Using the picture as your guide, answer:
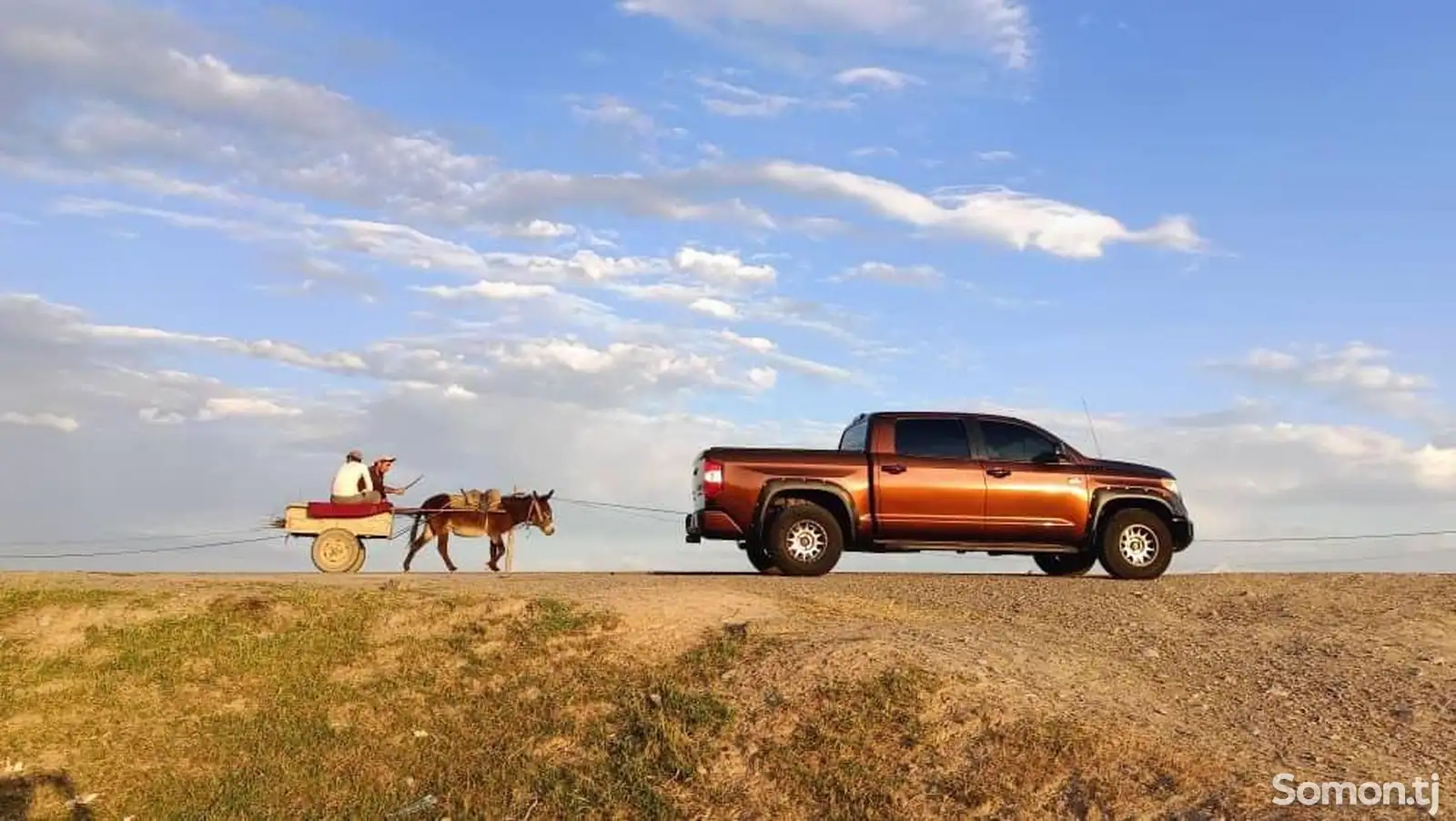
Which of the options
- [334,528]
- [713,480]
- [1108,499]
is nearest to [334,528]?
[334,528]

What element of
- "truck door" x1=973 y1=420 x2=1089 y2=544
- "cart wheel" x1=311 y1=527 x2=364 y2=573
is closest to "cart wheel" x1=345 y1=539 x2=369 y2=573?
"cart wheel" x1=311 y1=527 x2=364 y2=573

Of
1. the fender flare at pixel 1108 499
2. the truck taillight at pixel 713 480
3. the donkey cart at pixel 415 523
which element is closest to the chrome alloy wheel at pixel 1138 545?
the fender flare at pixel 1108 499

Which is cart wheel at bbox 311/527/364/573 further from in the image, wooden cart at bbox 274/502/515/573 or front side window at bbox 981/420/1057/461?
front side window at bbox 981/420/1057/461

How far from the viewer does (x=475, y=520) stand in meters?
20.7

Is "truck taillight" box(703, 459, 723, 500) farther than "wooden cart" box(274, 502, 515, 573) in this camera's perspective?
No

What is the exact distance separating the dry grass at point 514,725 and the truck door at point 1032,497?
10.7 feet

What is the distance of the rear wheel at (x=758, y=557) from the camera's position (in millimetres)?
15484

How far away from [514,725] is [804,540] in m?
5.67

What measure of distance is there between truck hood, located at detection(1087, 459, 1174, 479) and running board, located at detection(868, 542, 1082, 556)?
1022mm

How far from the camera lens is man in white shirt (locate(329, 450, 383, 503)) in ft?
60.4

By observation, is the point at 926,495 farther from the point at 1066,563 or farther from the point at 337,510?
the point at 337,510

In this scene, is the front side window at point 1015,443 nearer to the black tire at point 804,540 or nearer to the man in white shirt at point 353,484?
the black tire at point 804,540

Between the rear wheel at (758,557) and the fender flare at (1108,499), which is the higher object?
the fender flare at (1108,499)

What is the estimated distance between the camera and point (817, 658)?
10.8 metres
